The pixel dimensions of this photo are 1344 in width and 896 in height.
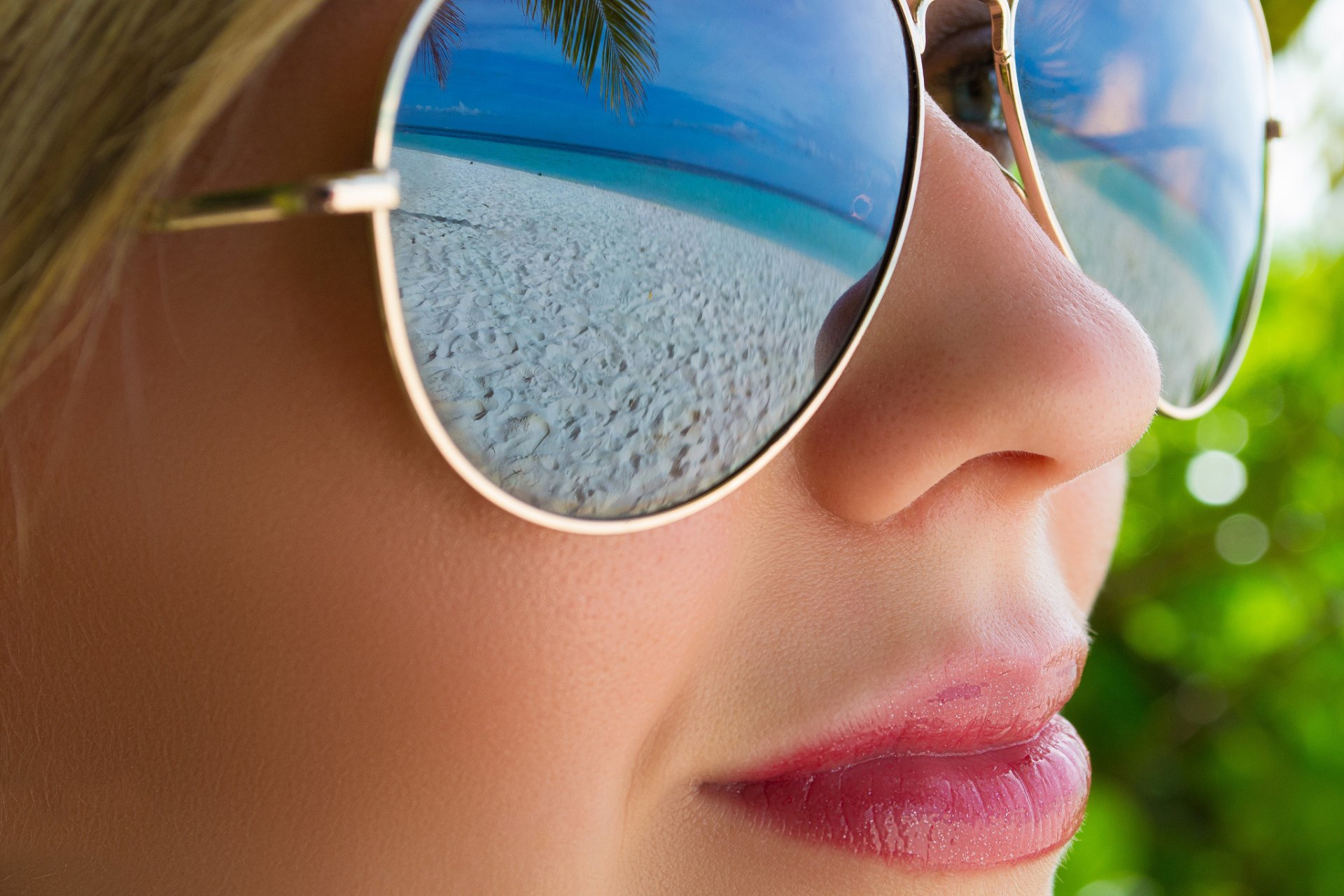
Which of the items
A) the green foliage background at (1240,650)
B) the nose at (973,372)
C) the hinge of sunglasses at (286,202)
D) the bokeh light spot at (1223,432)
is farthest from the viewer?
the bokeh light spot at (1223,432)

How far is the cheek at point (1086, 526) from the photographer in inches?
40.9

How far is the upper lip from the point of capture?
2.58 ft

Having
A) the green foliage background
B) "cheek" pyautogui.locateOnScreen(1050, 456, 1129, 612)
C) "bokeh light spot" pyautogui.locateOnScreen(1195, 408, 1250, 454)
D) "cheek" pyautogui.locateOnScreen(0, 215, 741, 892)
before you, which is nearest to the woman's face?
"cheek" pyautogui.locateOnScreen(0, 215, 741, 892)

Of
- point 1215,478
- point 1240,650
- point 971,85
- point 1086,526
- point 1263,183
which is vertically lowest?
point 1240,650

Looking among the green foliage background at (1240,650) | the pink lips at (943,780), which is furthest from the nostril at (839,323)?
the green foliage background at (1240,650)

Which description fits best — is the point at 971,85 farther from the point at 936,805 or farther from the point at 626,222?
the point at 936,805

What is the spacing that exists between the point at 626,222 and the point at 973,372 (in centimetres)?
26

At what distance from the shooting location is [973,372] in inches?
29.8

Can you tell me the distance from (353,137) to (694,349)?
231 millimetres

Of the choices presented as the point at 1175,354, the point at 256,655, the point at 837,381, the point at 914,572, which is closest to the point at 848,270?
the point at 837,381

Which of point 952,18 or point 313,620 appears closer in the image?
point 313,620

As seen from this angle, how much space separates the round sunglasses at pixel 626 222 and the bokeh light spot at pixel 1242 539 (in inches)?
87.5

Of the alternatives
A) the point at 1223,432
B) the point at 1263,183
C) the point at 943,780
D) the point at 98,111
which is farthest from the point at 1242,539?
the point at 98,111

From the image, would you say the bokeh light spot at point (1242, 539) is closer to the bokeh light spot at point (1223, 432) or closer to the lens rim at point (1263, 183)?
the bokeh light spot at point (1223, 432)
